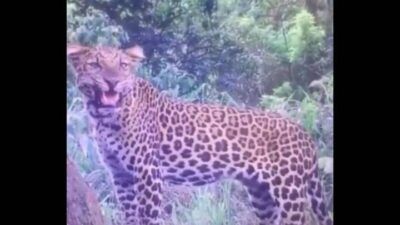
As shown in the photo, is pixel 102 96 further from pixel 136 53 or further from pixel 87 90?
pixel 136 53

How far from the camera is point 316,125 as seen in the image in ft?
7.17

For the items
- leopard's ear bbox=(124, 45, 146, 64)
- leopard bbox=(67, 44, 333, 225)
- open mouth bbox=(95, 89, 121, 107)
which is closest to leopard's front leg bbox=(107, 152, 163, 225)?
leopard bbox=(67, 44, 333, 225)

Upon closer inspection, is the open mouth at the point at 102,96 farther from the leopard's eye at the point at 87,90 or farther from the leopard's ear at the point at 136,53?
the leopard's ear at the point at 136,53

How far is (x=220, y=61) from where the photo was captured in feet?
7.13

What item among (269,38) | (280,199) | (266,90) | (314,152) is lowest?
(280,199)

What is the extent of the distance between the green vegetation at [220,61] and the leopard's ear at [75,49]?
0.07 ft

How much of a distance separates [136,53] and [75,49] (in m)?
0.19

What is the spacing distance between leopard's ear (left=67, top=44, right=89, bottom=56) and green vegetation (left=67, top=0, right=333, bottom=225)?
21mm

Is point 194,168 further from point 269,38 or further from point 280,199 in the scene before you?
point 269,38

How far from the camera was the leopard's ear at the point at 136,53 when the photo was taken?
A: 7.06 ft

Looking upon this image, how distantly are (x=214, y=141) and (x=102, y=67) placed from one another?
1.39ft

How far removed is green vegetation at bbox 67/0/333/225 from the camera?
2.16 metres

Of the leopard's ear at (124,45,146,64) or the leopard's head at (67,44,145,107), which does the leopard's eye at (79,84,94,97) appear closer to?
the leopard's head at (67,44,145,107)
